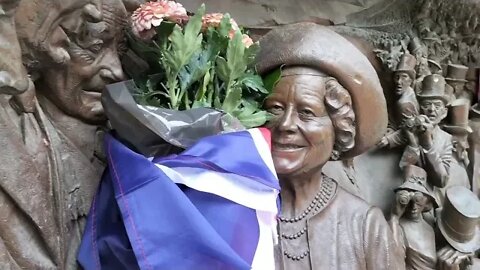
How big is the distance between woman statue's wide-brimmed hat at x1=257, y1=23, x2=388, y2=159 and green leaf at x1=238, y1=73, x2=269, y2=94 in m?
0.08

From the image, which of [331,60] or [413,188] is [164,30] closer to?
[331,60]

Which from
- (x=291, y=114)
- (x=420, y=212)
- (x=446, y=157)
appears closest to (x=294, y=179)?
(x=291, y=114)

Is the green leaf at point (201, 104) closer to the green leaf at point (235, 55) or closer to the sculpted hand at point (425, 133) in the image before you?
the green leaf at point (235, 55)

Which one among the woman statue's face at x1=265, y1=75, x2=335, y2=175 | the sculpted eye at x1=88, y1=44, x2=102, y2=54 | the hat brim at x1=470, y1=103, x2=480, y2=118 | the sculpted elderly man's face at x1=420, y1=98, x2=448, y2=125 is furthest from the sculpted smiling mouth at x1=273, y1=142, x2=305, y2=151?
the hat brim at x1=470, y1=103, x2=480, y2=118

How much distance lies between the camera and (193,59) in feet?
4.64

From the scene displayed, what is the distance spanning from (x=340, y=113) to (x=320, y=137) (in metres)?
0.08

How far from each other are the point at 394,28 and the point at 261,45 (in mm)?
996

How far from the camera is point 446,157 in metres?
2.45

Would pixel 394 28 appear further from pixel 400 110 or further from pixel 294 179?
pixel 294 179

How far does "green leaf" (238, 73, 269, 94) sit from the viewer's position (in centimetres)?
150

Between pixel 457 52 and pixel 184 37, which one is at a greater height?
pixel 184 37

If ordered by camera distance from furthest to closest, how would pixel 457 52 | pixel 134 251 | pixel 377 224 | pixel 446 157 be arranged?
pixel 457 52 → pixel 446 157 → pixel 377 224 → pixel 134 251

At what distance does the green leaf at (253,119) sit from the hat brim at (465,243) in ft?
3.41

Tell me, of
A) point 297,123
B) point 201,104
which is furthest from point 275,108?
point 201,104
